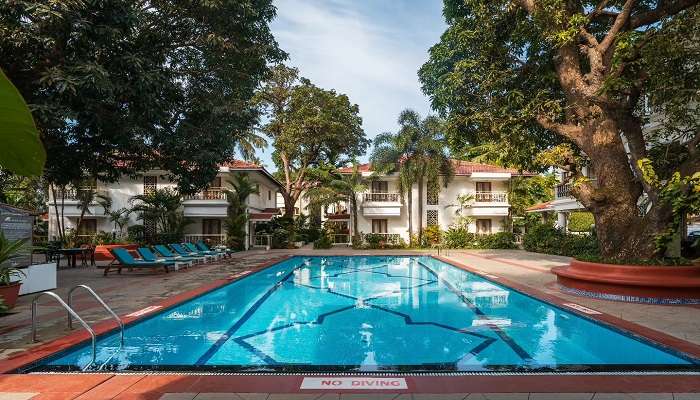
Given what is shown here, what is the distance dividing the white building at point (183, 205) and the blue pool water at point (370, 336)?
52.4 ft

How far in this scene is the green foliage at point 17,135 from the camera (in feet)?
2.60

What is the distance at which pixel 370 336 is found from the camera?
791 centimetres

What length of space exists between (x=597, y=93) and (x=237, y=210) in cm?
2165

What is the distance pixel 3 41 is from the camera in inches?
360

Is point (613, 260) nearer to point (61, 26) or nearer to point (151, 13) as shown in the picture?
point (61, 26)

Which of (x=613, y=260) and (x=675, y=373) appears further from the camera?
(x=613, y=260)

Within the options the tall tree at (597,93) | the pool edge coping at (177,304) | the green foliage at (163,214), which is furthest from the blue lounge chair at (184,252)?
the tall tree at (597,93)

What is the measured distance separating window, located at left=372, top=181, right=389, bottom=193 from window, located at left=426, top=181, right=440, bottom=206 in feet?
10.1

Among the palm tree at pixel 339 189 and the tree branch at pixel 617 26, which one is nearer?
the tree branch at pixel 617 26

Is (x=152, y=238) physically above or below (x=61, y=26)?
below

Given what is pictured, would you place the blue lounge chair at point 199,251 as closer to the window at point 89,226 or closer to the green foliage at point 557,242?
the window at point 89,226

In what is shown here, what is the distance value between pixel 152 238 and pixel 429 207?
737 inches

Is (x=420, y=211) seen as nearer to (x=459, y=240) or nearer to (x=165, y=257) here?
(x=459, y=240)

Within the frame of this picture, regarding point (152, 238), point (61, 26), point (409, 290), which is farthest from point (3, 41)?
point (152, 238)
